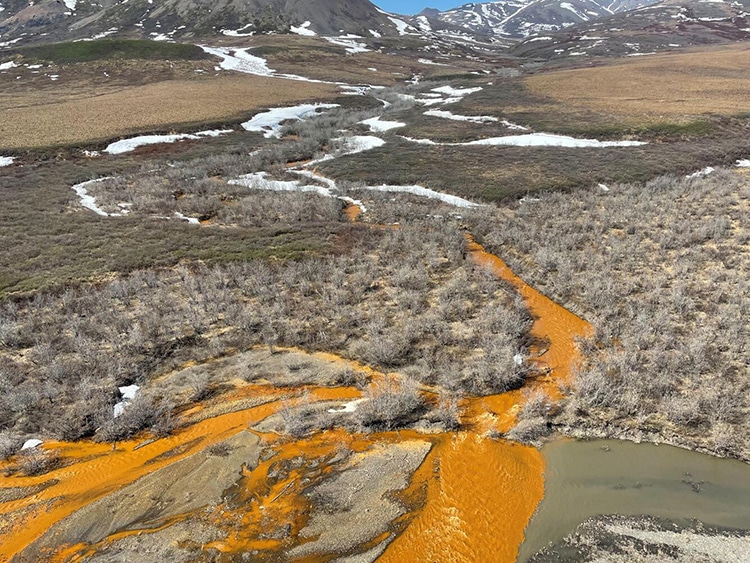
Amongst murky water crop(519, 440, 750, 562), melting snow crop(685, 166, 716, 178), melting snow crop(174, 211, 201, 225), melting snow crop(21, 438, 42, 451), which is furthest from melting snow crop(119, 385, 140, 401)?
melting snow crop(685, 166, 716, 178)

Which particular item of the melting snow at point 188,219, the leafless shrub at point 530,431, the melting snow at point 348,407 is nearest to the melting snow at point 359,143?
the melting snow at point 188,219

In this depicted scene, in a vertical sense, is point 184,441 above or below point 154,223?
below

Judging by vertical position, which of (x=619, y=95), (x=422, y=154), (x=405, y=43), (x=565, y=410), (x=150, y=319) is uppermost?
(x=405, y=43)

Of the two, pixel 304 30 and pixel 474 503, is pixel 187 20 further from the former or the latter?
pixel 474 503

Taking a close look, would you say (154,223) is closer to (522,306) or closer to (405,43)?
(522,306)

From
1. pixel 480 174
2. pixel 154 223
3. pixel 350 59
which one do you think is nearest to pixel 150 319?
pixel 154 223
